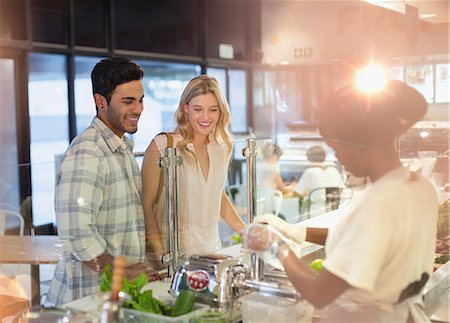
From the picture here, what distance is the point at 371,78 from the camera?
1181 mm

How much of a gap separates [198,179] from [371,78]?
663 mm

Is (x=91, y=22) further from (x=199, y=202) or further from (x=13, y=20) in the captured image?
(x=199, y=202)

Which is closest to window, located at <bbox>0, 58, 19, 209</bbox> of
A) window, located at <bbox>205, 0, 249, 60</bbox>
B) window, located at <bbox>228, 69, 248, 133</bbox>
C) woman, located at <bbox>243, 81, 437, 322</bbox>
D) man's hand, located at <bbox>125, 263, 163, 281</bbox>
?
window, located at <bbox>205, 0, 249, 60</bbox>

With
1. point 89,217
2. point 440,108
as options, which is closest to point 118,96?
point 89,217

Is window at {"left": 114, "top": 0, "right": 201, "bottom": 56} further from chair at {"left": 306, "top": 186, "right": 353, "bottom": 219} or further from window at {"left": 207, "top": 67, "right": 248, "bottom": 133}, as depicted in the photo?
chair at {"left": 306, "top": 186, "right": 353, "bottom": 219}

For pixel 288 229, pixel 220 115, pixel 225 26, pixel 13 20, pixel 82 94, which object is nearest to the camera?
pixel 288 229

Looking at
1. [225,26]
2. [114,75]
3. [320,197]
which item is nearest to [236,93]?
[225,26]

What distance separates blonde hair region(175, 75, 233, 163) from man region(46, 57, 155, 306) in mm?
155

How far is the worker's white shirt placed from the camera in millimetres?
1009

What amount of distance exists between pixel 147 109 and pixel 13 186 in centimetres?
327

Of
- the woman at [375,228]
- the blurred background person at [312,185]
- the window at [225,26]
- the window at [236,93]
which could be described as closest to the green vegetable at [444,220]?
the woman at [375,228]

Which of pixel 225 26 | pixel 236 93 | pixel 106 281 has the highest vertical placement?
pixel 225 26

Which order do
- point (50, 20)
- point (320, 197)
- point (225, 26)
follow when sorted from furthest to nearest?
point (225, 26) → point (50, 20) → point (320, 197)

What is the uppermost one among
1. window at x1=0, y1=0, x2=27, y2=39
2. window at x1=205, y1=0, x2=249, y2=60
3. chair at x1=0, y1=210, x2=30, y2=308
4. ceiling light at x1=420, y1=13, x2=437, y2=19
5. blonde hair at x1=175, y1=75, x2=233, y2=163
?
window at x1=205, y1=0, x2=249, y2=60
